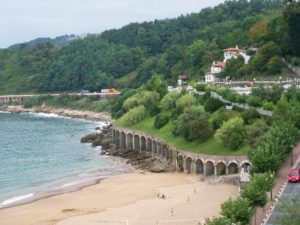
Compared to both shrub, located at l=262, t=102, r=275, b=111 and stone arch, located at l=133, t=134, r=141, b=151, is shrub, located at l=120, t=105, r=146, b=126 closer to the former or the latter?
stone arch, located at l=133, t=134, r=141, b=151

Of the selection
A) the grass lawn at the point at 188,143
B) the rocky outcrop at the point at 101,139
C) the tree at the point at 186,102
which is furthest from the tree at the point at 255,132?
the rocky outcrop at the point at 101,139

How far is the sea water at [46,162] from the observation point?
69.7 meters

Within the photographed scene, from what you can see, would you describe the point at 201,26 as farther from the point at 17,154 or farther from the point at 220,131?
the point at 220,131

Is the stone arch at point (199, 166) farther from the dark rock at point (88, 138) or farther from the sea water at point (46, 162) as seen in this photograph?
the dark rock at point (88, 138)

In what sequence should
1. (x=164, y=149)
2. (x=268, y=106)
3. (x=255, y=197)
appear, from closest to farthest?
(x=255, y=197) < (x=268, y=106) < (x=164, y=149)

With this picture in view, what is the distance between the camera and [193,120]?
70.9 m

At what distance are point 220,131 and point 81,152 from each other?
34.6 m

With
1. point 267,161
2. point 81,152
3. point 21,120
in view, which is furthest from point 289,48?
point 21,120

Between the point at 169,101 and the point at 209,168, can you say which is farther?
the point at 169,101

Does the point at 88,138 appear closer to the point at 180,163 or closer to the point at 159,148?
the point at 159,148

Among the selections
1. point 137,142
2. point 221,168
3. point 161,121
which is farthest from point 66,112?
point 221,168

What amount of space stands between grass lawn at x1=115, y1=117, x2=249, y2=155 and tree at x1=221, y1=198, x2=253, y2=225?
77.9ft

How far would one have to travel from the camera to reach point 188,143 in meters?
73.2

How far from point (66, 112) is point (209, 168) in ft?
354
